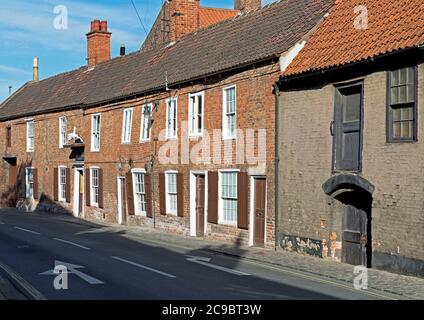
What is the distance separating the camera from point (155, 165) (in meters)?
27.0

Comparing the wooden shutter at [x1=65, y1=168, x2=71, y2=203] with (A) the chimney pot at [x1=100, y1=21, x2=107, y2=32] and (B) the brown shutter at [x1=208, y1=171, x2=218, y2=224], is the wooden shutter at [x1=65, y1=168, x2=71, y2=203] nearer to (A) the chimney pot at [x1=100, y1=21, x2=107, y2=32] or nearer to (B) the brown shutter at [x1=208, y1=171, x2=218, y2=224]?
(A) the chimney pot at [x1=100, y1=21, x2=107, y2=32]

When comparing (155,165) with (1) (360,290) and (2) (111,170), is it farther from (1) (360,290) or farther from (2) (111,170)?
(1) (360,290)

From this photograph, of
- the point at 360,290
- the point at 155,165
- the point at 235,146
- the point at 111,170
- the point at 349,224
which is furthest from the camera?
the point at 111,170

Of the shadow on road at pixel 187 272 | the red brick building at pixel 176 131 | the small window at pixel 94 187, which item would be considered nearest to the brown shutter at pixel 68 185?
the red brick building at pixel 176 131

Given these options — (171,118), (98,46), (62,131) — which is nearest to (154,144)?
(171,118)

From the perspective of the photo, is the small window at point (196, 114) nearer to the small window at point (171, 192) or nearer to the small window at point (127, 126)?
the small window at point (171, 192)

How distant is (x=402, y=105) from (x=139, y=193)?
53.3 ft

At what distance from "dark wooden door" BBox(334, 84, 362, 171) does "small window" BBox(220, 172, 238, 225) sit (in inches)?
206

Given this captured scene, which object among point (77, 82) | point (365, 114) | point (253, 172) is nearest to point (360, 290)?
point (365, 114)

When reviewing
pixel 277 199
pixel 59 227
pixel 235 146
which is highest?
pixel 235 146

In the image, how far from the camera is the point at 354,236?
16.7 m

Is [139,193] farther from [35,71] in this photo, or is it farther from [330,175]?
[35,71]

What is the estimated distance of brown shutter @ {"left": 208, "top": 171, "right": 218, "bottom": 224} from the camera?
22.4 metres

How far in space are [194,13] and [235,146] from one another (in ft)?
43.5
